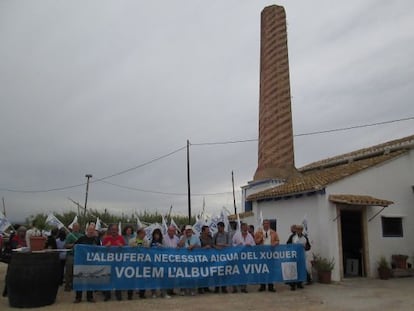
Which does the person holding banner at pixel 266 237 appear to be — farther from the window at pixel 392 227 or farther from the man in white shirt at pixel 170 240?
the window at pixel 392 227

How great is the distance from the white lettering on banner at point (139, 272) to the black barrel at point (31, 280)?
1.48 meters

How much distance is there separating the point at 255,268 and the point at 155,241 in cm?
270

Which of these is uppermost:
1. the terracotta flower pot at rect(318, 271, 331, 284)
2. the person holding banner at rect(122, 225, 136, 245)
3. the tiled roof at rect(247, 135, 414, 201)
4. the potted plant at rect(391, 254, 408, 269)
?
the tiled roof at rect(247, 135, 414, 201)

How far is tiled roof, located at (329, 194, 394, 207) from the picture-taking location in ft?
43.2

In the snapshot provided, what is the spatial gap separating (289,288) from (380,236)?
14.8 feet

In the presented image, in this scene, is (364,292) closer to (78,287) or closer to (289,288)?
→ (289,288)

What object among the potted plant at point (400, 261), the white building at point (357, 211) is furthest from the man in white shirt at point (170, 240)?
the potted plant at point (400, 261)

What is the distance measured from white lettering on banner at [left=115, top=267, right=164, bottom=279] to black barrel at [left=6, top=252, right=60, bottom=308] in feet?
4.85

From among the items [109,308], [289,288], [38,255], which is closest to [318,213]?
[289,288]

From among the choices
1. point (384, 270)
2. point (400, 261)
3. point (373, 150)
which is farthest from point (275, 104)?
point (384, 270)

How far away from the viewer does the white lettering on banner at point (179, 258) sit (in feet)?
32.6

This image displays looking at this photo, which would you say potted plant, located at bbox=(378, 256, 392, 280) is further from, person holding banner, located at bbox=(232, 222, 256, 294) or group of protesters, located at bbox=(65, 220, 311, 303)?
person holding banner, located at bbox=(232, 222, 256, 294)

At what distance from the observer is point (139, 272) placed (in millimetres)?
9672

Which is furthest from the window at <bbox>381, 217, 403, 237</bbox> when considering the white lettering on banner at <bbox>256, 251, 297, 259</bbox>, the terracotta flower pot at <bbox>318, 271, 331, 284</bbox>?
the white lettering on banner at <bbox>256, 251, 297, 259</bbox>
